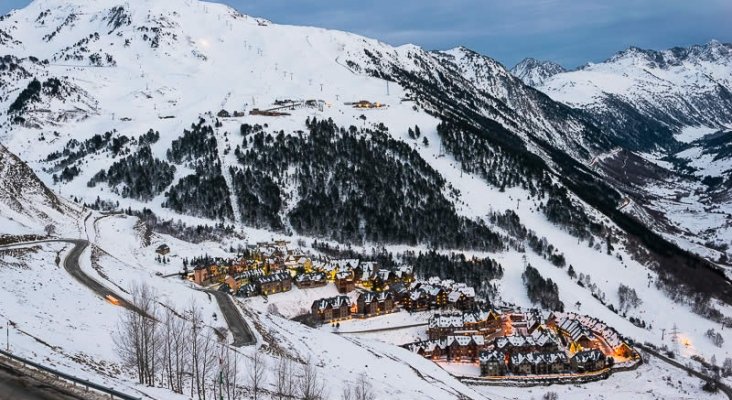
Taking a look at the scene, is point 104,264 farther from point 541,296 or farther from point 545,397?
point 541,296

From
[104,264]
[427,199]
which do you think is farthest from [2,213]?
[427,199]

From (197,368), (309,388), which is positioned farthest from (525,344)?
(197,368)

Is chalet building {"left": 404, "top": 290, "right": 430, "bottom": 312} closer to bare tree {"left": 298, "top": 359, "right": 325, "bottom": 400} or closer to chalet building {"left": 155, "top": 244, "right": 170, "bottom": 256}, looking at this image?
chalet building {"left": 155, "top": 244, "right": 170, "bottom": 256}

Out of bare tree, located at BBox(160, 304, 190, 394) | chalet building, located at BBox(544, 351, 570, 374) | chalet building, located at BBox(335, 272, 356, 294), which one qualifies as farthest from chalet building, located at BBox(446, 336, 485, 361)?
bare tree, located at BBox(160, 304, 190, 394)

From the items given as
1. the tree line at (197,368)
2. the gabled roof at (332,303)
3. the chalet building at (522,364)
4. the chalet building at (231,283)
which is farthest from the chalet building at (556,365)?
the chalet building at (231,283)

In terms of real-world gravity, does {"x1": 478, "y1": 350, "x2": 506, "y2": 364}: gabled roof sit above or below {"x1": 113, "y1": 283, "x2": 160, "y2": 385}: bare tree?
below

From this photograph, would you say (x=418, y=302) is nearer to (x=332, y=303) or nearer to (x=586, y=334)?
(x=332, y=303)

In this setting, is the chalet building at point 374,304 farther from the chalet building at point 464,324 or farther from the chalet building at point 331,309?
the chalet building at point 464,324
